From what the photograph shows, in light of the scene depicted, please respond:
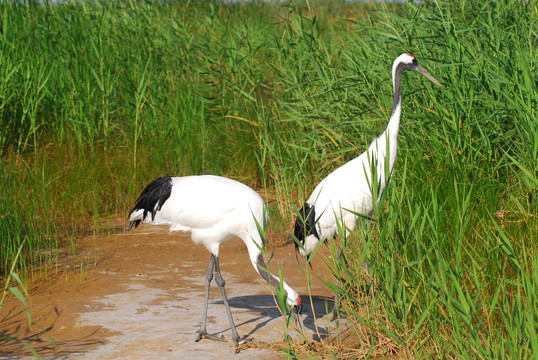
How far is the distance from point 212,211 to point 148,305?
2.77ft

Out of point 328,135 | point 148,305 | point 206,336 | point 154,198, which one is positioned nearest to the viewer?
point 206,336

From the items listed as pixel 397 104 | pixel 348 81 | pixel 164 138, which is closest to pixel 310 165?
pixel 348 81

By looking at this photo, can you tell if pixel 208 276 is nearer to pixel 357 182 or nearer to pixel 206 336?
pixel 206 336

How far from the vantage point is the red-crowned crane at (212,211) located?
517cm

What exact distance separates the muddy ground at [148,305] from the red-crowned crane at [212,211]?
1.00 ft

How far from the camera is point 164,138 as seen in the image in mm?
8453

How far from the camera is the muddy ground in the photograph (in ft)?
15.0

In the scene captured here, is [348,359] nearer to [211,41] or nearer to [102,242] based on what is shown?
[102,242]

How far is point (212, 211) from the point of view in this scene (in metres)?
5.23

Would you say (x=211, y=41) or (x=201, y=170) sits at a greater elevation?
(x=211, y=41)

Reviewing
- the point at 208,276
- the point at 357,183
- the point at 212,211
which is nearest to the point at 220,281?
the point at 208,276

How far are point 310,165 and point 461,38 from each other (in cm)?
210

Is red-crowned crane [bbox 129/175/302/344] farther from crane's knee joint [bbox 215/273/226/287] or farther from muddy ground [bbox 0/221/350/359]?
muddy ground [bbox 0/221/350/359]

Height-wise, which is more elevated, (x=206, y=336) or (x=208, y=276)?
(x=208, y=276)
